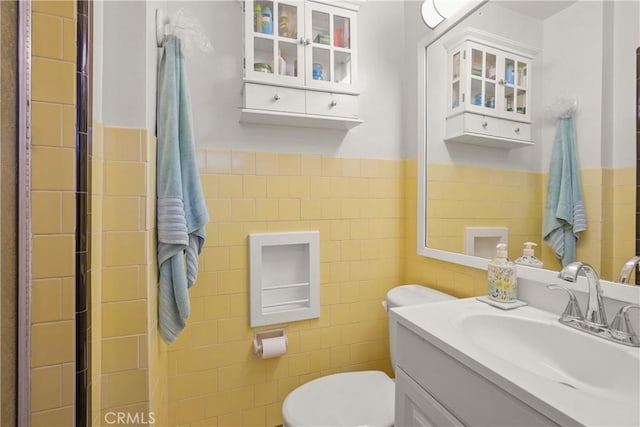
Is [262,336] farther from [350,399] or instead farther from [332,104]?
[332,104]

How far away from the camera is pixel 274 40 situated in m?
1.25

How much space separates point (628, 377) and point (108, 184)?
4.52ft

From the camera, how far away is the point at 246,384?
136 cm

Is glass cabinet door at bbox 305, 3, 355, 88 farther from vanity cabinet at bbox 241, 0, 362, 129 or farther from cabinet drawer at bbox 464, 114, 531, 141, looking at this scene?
cabinet drawer at bbox 464, 114, 531, 141

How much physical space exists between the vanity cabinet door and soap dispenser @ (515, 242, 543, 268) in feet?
1.80

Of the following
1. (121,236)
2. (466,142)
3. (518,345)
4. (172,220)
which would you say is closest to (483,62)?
(466,142)

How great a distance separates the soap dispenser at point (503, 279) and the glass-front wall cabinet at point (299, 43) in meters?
0.93

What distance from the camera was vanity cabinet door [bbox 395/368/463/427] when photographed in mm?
702

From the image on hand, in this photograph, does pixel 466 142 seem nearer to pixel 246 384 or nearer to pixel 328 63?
pixel 328 63

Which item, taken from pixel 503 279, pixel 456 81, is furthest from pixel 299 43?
pixel 503 279

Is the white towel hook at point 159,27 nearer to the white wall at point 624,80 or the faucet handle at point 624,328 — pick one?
the white wall at point 624,80

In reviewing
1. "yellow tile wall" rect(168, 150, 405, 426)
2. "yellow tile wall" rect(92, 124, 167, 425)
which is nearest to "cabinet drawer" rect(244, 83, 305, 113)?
"yellow tile wall" rect(168, 150, 405, 426)

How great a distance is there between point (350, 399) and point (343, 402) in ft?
0.11

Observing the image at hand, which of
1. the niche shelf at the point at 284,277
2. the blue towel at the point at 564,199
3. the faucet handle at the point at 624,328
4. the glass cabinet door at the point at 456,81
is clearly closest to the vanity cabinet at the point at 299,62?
the glass cabinet door at the point at 456,81
